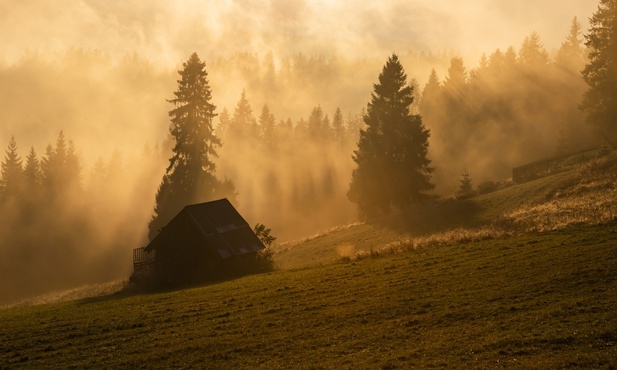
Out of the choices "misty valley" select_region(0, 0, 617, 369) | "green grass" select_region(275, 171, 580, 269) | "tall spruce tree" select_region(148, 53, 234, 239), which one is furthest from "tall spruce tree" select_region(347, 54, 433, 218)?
"tall spruce tree" select_region(148, 53, 234, 239)

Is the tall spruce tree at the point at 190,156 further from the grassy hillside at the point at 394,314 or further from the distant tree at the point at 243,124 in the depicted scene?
the distant tree at the point at 243,124

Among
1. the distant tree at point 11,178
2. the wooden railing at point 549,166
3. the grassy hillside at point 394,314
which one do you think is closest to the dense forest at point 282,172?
the distant tree at point 11,178

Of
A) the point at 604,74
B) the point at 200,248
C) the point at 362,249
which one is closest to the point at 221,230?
the point at 200,248

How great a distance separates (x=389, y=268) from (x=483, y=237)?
27.2 feet

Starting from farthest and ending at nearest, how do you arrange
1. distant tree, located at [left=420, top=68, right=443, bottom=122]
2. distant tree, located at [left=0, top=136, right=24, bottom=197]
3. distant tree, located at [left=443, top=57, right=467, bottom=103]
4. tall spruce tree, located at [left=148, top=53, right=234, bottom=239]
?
distant tree, located at [left=443, top=57, right=467, bottom=103], distant tree, located at [left=420, top=68, right=443, bottom=122], distant tree, located at [left=0, top=136, right=24, bottom=197], tall spruce tree, located at [left=148, top=53, right=234, bottom=239]

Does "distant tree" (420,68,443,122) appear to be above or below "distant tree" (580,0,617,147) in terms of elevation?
above

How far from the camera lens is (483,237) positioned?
40656 mm

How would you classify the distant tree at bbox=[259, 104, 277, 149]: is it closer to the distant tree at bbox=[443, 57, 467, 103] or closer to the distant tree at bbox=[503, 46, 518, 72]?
the distant tree at bbox=[443, 57, 467, 103]

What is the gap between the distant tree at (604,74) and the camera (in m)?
67.4

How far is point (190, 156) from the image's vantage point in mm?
71000

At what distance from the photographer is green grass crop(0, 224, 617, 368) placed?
803 inches

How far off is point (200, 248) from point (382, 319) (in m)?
26.4

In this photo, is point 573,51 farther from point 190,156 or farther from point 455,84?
point 190,156

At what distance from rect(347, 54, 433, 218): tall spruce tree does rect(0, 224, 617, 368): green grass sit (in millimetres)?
33557
